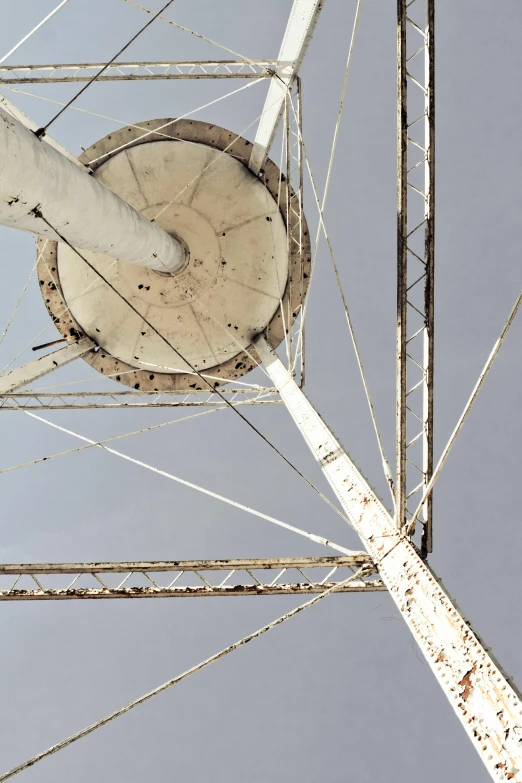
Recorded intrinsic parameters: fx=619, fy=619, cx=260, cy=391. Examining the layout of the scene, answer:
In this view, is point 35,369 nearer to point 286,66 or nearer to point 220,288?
point 220,288

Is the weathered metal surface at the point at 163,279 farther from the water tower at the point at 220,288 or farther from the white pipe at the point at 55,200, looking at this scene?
the white pipe at the point at 55,200

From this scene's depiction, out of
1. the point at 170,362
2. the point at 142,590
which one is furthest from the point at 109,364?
the point at 142,590

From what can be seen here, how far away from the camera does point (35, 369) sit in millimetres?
12758

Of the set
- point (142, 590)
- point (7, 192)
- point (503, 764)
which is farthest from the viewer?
point (142, 590)

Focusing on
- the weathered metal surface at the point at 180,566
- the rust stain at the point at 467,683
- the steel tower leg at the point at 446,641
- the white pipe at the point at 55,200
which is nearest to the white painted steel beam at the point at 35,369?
the white pipe at the point at 55,200

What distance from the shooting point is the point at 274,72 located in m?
11.5

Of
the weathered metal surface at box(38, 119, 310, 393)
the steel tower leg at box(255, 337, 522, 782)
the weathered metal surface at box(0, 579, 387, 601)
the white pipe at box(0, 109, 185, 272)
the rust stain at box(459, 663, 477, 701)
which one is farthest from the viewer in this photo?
the weathered metal surface at box(38, 119, 310, 393)

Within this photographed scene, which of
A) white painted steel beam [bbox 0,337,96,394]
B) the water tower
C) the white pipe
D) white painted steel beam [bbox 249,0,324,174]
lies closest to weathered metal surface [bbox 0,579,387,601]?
the water tower

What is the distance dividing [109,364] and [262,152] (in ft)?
21.2

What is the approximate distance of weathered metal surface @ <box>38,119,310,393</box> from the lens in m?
14.4

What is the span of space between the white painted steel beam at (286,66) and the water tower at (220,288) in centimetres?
4

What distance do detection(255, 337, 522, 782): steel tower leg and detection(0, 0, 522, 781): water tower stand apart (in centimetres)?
1

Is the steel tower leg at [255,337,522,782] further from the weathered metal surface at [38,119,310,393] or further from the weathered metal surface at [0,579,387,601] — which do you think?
the weathered metal surface at [38,119,310,393]

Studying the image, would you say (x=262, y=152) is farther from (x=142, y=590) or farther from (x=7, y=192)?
(x=142, y=590)
